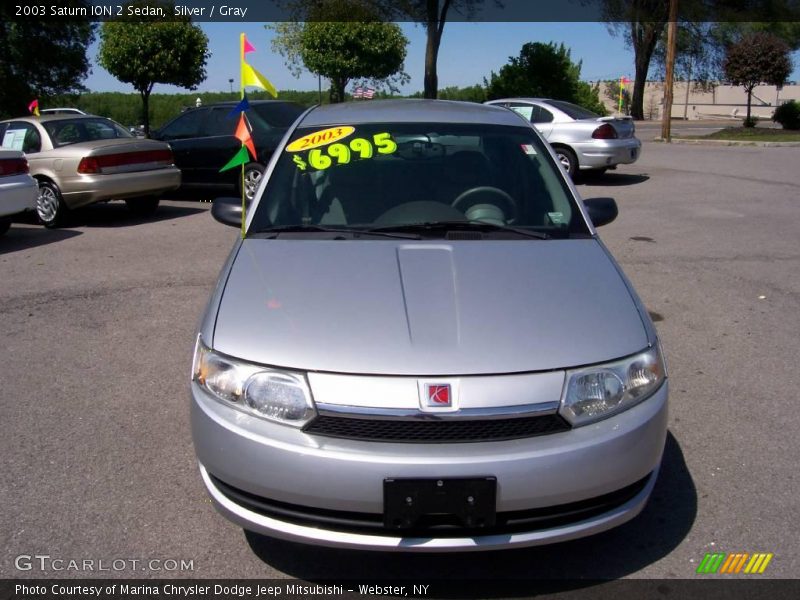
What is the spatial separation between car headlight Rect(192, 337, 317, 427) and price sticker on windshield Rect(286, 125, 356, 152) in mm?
1683

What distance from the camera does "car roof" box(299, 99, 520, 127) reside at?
166 inches

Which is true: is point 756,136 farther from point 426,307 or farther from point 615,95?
point 615,95

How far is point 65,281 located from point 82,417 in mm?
3306

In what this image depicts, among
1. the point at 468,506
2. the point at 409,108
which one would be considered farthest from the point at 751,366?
the point at 468,506

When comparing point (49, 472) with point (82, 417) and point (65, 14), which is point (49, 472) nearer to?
point (82, 417)

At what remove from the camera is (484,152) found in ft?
13.6

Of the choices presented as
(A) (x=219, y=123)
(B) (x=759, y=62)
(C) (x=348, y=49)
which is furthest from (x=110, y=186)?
(B) (x=759, y=62)

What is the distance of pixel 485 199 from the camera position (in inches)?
155

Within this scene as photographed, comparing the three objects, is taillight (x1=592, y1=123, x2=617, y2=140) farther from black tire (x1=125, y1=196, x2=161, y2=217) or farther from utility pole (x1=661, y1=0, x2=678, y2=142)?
utility pole (x1=661, y1=0, x2=678, y2=142)

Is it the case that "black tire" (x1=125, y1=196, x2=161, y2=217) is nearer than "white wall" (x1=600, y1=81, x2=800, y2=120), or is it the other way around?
"black tire" (x1=125, y1=196, x2=161, y2=217)

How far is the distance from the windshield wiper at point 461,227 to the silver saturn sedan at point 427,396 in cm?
22

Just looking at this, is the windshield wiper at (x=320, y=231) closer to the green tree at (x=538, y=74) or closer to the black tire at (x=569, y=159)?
the black tire at (x=569, y=159)

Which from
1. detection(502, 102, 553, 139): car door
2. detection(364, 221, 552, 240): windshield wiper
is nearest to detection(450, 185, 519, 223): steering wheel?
detection(364, 221, 552, 240): windshield wiper

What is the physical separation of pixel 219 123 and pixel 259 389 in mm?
10028
